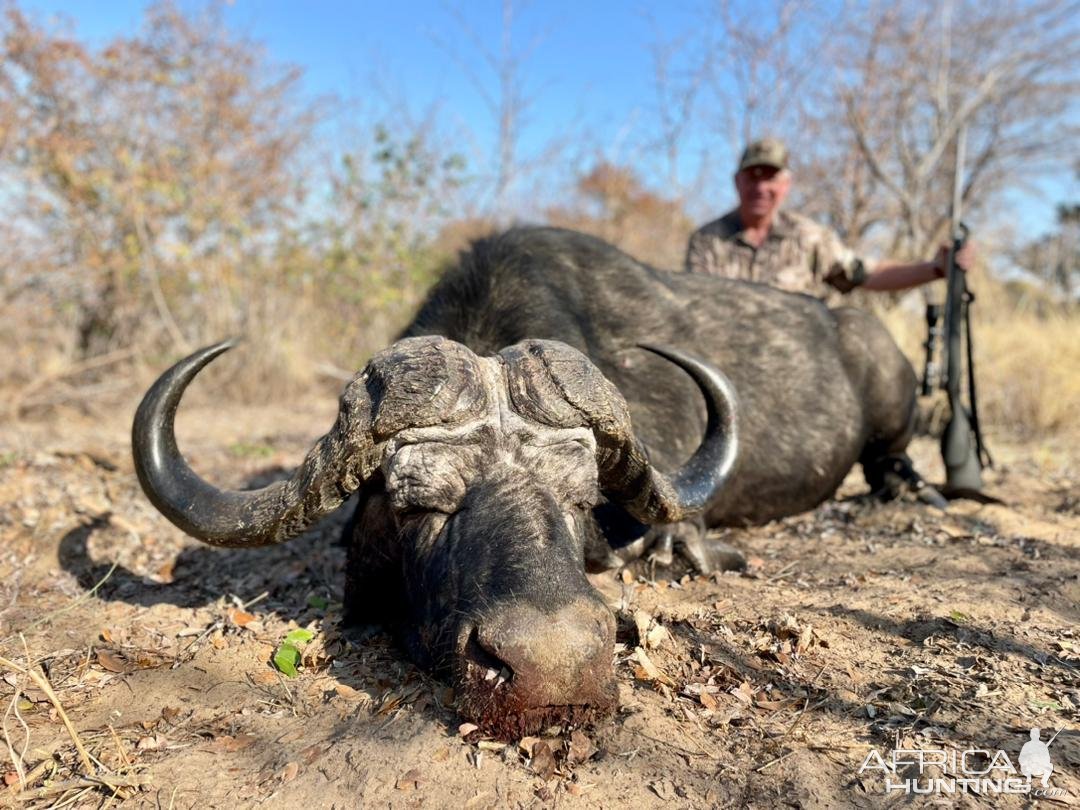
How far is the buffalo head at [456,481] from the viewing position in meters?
2.20

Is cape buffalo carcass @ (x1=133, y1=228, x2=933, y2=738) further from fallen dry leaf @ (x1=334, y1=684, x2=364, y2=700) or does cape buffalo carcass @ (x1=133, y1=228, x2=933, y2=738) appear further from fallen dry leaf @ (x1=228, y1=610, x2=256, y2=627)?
fallen dry leaf @ (x1=228, y1=610, x2=256, y2=627)

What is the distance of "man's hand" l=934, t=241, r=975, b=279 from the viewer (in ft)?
18.3

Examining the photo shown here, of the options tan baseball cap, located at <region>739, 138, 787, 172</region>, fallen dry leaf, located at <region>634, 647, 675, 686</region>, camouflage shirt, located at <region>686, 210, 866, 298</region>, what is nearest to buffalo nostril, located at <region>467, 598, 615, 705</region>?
fallen dry leaf, located at <region>634, 647, 675, 686</region>

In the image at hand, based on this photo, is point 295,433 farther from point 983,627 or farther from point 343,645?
point 983,627

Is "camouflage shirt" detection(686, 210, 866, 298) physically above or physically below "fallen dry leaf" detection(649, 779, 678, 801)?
above

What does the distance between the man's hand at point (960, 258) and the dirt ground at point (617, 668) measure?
207 cm

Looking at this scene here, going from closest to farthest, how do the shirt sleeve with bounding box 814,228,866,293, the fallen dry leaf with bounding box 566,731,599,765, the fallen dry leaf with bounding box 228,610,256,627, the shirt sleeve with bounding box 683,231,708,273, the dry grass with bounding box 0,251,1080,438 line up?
the fallen dry leaf with bounding box 566,731,599,765, the fallen dry leaf with bounding box 228,610,256,627, the shirt sleeve with bounding box 814,228,866,293, the shirt sleeve with bounding box 683,231,708,273, the dry grass with bounding box 0,251,1080,438

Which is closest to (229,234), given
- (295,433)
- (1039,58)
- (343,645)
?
(295,433)

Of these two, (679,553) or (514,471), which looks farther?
(679,553)

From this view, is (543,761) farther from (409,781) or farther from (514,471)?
(514,471)

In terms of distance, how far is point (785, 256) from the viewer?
21.5 feet

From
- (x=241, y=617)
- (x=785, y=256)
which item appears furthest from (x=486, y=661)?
(x=785, y=256)

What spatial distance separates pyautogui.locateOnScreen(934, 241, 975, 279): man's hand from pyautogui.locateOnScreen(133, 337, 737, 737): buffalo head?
3.99m

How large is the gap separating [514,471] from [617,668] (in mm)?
768
